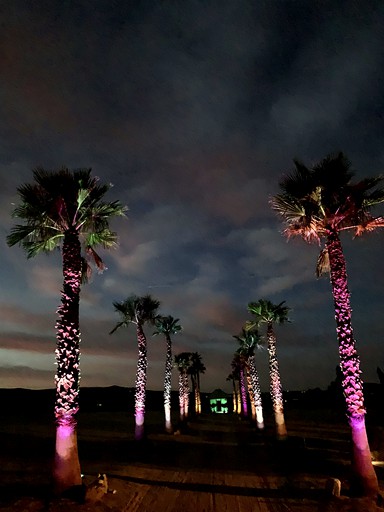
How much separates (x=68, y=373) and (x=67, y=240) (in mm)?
5108

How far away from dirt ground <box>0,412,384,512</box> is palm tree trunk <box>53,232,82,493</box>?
807 mm

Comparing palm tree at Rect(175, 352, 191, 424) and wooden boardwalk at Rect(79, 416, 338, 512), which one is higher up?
palm tree at Rect(175, 352, 191, 424)

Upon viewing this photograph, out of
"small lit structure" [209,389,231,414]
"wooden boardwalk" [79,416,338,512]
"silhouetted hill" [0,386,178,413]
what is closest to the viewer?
"wooden boardwalk" [79,416,338,512]

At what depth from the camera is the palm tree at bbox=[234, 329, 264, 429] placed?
39.2 meters

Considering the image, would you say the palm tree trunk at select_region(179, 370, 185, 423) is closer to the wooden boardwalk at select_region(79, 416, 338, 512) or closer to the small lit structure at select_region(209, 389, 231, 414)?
the wooden boardwalk at select_region(79, 416, 338, 512)

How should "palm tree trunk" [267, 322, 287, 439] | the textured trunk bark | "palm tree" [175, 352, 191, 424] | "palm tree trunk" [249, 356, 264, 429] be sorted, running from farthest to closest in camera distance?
"palm tree" [175, 352, 191, 424]
the textured trunk bark
"palm tree trunk" [249, 356, 264, 429]
"palm tree trunk" [267, 322, 287, 439]

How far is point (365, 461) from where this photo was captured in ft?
42.9

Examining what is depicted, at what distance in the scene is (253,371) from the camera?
4381cm

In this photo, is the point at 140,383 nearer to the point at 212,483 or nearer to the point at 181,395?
the point at 212,483

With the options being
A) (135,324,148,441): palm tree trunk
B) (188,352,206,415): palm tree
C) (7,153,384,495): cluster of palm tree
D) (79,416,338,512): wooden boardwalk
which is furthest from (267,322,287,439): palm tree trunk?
(188,352,206,415): palm tree

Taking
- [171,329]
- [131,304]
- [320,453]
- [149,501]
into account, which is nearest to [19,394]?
[171,329]

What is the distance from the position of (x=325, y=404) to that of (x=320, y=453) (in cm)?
6086

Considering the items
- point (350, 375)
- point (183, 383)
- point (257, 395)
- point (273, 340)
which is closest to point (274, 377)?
point (273, 340)

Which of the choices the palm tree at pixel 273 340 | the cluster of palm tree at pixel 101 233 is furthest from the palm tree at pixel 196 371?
the cluster of palm tree at pixel 101 233
